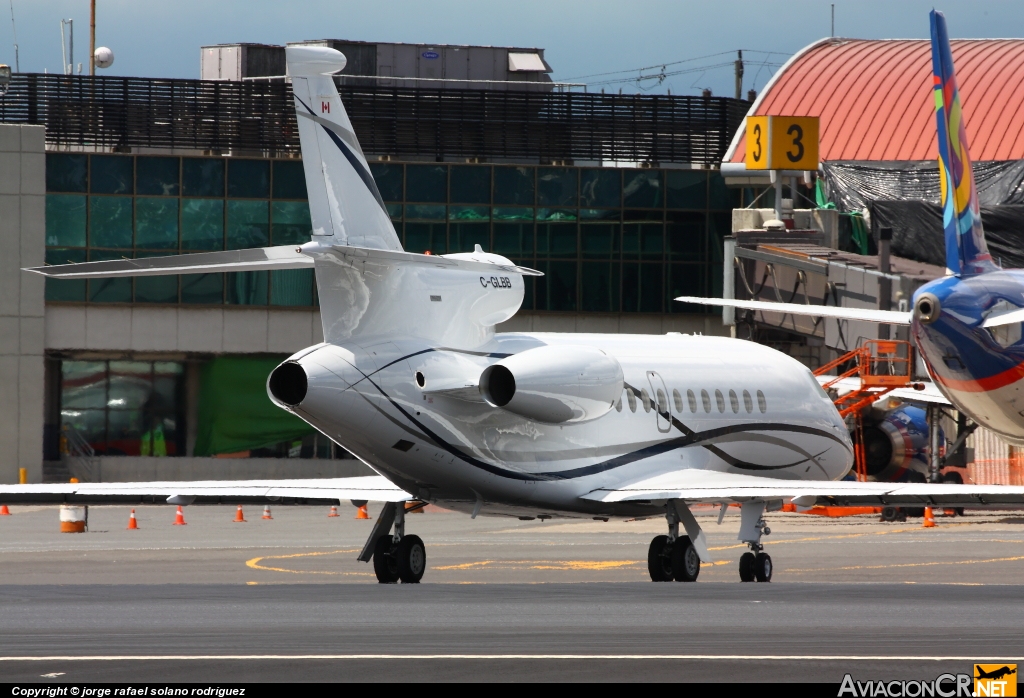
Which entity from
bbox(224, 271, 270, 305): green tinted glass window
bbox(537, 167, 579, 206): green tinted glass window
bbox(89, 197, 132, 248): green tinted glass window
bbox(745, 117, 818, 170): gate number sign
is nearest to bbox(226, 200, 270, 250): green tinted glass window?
bbox(224, 271, 270, 305): green tinted glass window

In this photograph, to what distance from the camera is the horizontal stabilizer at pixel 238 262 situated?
16766 millimetres

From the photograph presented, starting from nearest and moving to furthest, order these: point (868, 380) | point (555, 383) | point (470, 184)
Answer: point (555, 383) → point (868, 380) → point (470, 184)

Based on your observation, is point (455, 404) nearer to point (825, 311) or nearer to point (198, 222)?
point (825, 311)

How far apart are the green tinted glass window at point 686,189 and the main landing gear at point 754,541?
110ft

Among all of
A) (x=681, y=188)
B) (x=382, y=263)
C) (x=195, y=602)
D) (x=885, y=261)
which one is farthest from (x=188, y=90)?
(x=195, y=602)

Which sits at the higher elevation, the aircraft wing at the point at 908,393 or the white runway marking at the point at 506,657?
the white runway marking at the point at 506,657

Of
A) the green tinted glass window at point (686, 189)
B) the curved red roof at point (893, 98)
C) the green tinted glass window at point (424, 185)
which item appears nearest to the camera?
the green tinted glass window at point (424, 185)

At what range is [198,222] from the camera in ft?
168

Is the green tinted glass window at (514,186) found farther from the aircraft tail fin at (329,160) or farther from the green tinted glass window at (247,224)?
the aircraft tail fin at (329,160)

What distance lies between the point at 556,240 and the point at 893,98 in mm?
14127

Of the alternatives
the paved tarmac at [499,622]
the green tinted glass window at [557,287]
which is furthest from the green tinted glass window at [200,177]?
the paved tarmac at [499,622]

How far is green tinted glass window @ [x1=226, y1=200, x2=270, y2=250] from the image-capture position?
169 ft

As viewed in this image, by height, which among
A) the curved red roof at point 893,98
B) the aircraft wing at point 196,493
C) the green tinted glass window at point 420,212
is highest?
the curved red roof at point 893,98

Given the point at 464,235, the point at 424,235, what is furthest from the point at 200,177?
the point at 464,235
